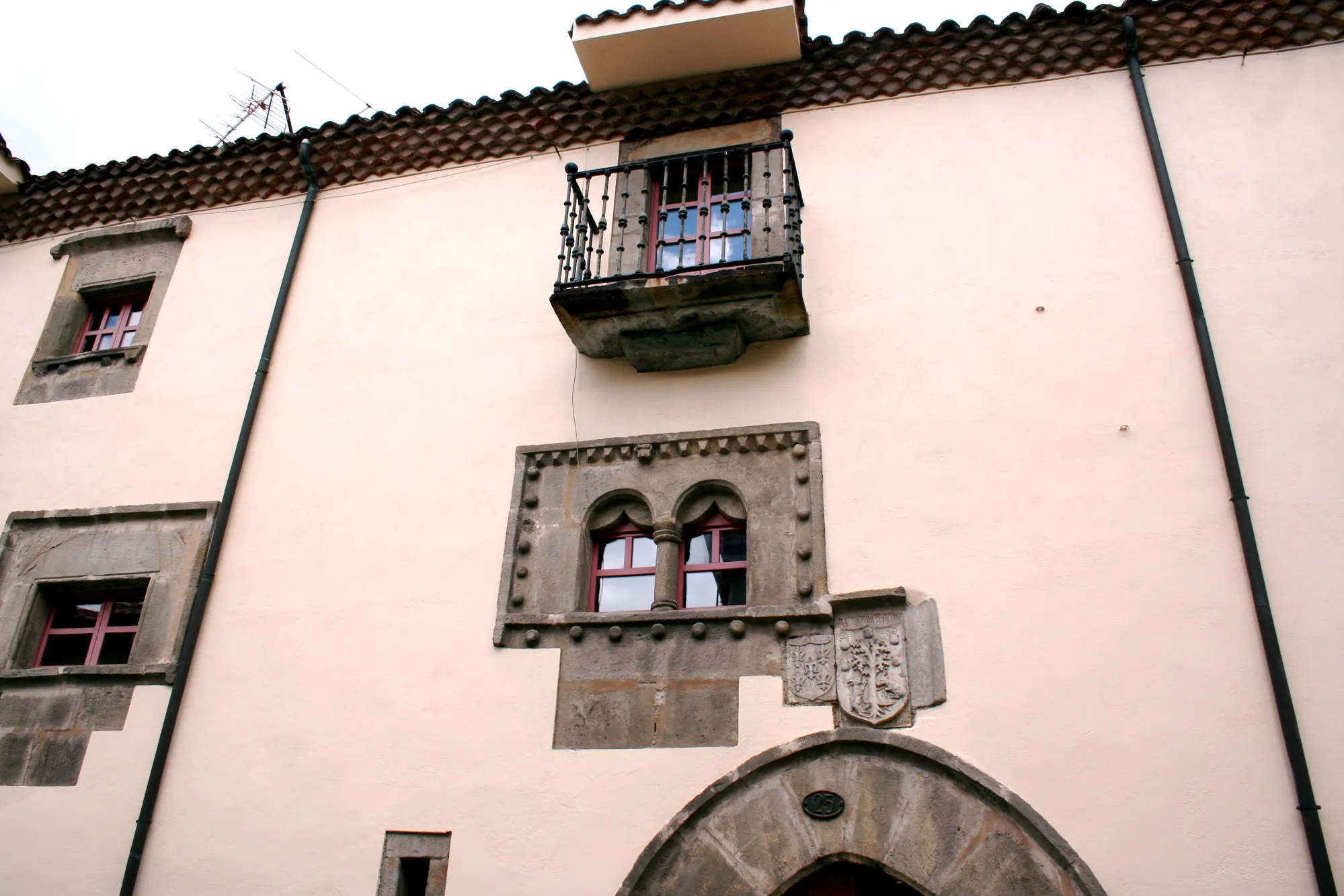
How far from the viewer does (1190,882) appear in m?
4.37

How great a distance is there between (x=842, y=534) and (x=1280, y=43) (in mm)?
4070

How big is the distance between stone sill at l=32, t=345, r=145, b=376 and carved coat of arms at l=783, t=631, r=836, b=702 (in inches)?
206

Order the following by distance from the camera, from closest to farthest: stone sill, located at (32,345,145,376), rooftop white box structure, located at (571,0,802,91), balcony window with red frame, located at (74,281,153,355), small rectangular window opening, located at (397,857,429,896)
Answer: small rectangular window opening, located at (397,857,429,896)
rooftop white box structure, located at (571,0,802,91)
stone sill, located at (32,345,145,376)
balcony window with red frame, located at (74,281,153,355)

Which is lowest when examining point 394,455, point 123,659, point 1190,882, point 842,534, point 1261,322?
point 1190,882

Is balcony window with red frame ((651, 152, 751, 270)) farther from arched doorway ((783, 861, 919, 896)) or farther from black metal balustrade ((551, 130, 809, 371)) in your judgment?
arched doorway ((783, 861, 919, 896))

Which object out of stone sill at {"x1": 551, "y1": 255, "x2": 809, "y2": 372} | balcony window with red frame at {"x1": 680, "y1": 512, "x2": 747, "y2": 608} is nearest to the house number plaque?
balcony window with red frame at {"x1": 680, "y1": 512, "x2": 747, "y2": 608}

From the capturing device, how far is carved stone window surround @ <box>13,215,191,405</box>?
759cm

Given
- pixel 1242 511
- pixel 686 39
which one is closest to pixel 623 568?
pixel 1242 511

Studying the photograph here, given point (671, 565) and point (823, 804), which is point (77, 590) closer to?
point (671, 565)

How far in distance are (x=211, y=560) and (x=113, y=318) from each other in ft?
9.25

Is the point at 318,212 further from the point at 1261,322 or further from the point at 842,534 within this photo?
the point at 1261,322

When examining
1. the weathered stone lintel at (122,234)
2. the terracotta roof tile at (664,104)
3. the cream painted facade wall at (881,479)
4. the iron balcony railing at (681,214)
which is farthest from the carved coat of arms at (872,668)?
the weathered stone lintel at (122,234)

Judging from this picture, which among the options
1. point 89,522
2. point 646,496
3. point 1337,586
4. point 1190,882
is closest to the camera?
point 1190,882

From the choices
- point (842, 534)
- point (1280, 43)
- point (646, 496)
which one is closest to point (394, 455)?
point (646, 496)
